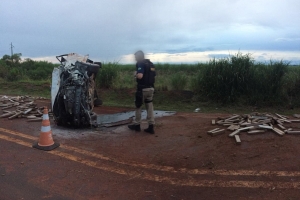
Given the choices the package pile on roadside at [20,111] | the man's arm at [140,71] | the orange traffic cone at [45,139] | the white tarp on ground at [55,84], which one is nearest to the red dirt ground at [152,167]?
the orange traffic cone at [45,139]

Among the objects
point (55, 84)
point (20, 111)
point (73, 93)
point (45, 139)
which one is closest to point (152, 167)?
point (45, 139)

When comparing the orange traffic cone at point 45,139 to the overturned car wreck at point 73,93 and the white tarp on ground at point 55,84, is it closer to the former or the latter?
the overturned car wreck at point 73,93

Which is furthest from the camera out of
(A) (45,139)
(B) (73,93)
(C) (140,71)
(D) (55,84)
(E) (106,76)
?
(E) (106,76)

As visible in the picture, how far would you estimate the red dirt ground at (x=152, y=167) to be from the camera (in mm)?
4133

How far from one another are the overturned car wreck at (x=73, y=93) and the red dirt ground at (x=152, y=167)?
756 millimetres

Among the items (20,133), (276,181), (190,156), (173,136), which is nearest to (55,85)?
(20,133)

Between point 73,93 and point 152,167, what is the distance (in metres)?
3.50

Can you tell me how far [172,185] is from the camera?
4375mm

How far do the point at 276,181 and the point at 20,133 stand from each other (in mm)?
5899

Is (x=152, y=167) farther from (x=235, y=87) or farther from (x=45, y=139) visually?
(x=235, y=87)

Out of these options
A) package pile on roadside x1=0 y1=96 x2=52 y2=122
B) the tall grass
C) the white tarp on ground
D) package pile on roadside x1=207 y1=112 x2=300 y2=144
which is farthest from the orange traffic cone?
the tall grass

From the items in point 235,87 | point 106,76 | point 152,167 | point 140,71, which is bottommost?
point 152,167

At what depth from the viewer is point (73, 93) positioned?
761cm

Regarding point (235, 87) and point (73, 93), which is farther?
point (235, 87)
